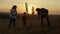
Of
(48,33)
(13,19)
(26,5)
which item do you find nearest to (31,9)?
(26,5)

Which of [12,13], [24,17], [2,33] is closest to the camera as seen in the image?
[2,33]

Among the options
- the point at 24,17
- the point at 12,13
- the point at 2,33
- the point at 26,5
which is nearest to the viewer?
the point at 2,33

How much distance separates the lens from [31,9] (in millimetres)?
23000

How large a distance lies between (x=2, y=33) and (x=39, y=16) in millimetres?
5328

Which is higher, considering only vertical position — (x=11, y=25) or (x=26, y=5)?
(x=26, y=5)

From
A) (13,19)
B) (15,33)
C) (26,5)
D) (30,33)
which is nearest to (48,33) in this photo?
(30,33)

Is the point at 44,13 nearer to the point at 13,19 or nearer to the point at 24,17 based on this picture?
the point at 24,17

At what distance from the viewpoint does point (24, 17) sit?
61.4ft

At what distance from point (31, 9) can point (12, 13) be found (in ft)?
18.8

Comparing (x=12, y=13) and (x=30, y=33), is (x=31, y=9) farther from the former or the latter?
(x=30, y=33)

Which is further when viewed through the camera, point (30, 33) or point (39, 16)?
point (39, 16)

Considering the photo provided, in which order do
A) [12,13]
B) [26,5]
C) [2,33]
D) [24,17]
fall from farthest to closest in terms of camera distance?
[26,5] < [24,17] < [12,13] < [2,33]

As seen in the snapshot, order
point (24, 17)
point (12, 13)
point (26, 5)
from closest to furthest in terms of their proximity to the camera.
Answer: point (12, 13) → point (24, 17) → point (26, 5)

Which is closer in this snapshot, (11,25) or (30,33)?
(30,33)
